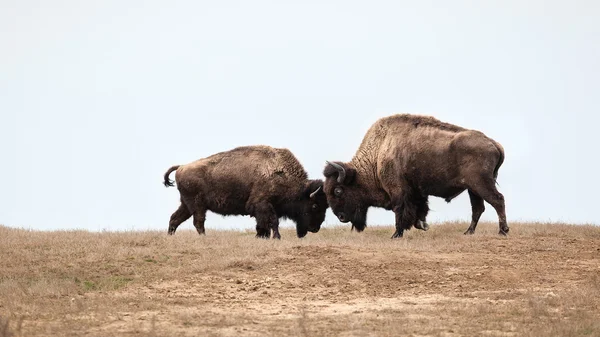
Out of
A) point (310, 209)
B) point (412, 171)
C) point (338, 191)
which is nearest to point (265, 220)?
point (310, 209)

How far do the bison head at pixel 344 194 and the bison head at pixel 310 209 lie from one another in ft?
0.92

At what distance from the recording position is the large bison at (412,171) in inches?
755

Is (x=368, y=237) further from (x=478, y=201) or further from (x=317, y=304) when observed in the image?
(x=317, y=304)

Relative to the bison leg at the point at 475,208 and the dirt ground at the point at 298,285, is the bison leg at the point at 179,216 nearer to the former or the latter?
the dirt ground at the point at 298,285

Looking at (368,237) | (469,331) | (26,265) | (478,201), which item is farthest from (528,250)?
(26,265)

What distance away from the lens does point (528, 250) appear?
17.0m

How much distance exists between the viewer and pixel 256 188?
832 inches

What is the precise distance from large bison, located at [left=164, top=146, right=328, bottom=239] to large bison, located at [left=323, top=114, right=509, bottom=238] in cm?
56

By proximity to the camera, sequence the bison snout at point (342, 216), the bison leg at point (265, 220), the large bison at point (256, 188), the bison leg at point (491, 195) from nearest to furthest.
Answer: the bison leg at point (491, 195)
the bison leg at point (265, 220)
the large bison at point (256, 188)
the bison snout at point (342, 216)

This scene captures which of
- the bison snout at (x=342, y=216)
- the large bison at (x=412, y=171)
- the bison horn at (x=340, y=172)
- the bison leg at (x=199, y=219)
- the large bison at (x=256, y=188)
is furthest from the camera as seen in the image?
the bison snout at (x=342, y=216)

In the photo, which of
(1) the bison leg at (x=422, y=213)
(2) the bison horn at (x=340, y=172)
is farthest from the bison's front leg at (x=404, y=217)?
(2) the bison horn at (x=340, y=172)

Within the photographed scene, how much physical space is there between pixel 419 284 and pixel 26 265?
6591 mm

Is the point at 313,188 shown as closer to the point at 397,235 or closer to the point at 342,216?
the point at 342,216

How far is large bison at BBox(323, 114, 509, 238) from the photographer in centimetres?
1919
